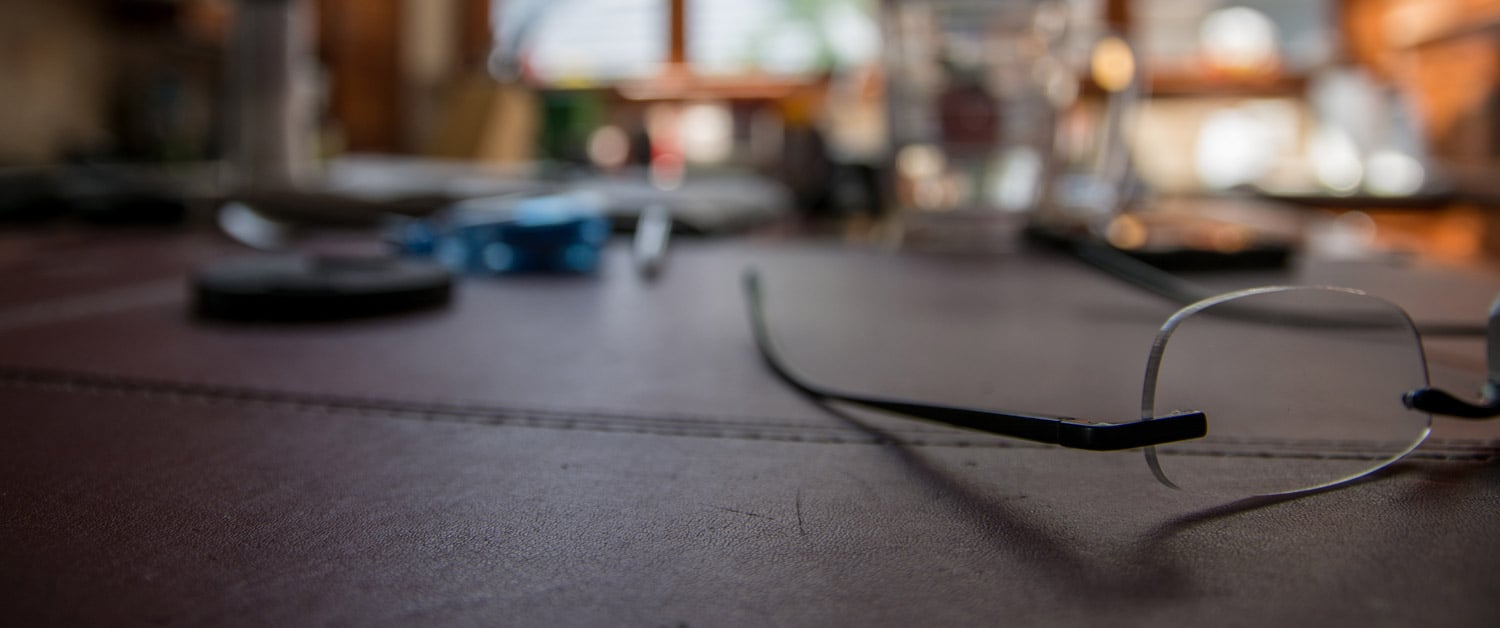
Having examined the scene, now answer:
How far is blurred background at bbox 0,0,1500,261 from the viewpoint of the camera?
1.11 meters

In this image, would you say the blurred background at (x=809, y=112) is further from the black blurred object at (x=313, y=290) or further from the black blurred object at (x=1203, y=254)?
the black blurred object at (x=313, y=290)

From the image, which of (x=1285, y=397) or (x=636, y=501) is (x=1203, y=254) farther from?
(x=636, y=501)

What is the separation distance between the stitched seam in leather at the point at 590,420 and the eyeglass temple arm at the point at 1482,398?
1 cm

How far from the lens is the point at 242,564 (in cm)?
20

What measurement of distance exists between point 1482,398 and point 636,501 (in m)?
0.26

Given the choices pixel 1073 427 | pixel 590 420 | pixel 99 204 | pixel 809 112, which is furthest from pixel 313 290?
pixel 809 112

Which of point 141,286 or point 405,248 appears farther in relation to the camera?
point 405,248

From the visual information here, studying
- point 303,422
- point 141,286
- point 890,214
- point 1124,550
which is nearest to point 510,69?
point 890,214

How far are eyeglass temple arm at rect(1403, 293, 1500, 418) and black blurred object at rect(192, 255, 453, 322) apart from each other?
485 millimetres

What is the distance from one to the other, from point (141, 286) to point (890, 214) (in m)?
0.80

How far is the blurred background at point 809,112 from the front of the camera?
1107 mm

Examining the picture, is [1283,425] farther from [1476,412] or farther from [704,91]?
[704,91]

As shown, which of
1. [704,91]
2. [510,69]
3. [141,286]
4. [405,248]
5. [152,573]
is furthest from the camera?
[704,91]

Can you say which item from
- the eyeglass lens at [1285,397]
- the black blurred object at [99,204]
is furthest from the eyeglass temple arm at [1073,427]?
the black blurred object at [99,204]
